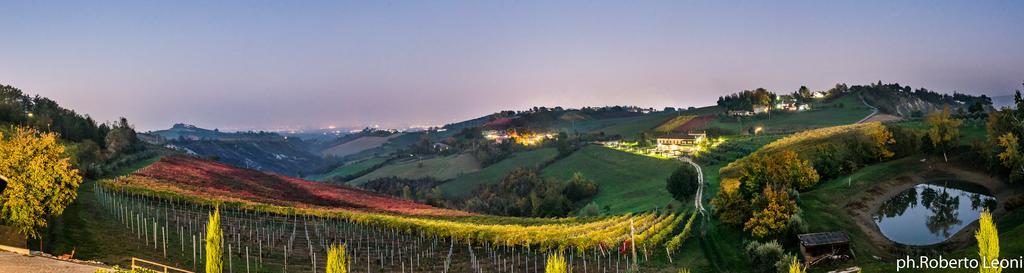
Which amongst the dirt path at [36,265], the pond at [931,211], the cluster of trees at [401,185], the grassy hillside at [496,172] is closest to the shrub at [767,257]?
the pond at [931,211]

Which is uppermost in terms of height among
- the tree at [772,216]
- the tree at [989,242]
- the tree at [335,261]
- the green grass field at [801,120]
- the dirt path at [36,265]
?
the green grass field at [801,120]

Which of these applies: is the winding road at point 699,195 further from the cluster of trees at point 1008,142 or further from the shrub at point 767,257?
the cluster of trees at point 1008,142

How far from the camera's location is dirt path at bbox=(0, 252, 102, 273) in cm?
2923

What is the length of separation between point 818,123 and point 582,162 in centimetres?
7529

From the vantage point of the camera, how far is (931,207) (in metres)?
62.0

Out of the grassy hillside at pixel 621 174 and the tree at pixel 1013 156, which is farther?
the grassy hillside at pixel 621 174

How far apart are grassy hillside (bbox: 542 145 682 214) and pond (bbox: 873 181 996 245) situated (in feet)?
106

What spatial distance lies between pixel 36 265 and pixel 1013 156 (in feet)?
274

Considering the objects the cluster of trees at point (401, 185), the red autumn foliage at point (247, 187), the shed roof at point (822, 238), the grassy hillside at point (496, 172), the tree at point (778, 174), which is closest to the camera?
the shed roof at point (822, 238)

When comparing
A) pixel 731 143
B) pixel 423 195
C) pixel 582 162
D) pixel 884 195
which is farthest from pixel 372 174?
pixel 884 195

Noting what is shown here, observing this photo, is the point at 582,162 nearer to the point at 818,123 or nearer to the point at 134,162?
the point at 818,123

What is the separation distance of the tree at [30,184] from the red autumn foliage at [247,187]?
2471 cm

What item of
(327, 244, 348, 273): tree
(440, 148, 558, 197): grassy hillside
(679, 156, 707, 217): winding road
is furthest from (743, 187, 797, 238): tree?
(440, 148, 558, 197): grassy hillside

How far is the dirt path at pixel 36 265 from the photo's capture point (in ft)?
95.9
